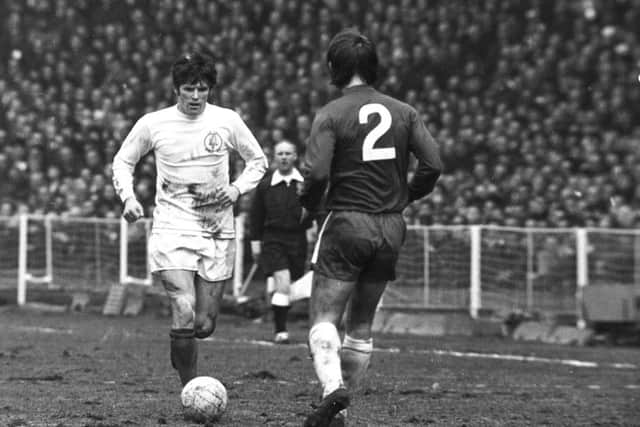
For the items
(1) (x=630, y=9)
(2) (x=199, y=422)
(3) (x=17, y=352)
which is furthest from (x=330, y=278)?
(1) (x=630, y=9)

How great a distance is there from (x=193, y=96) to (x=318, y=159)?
169cm

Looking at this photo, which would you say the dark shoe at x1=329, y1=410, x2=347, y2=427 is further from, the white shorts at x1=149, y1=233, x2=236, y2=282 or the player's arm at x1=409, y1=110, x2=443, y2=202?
the white shorts at x1=149, y1=233, x2=236, y2=282

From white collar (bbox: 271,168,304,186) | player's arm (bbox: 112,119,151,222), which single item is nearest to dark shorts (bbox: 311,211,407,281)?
player's arm (bbox: 112,119,151,222)

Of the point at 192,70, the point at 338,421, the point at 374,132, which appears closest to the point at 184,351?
the point at 192,70

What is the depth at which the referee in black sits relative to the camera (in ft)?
49.3

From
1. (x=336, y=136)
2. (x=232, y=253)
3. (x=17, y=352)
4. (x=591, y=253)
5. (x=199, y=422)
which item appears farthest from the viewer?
(x=591, y=253)

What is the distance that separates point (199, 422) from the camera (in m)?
7.56

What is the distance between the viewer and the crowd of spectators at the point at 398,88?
1995 centimetres

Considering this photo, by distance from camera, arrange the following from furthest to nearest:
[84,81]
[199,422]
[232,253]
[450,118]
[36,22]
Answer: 1. [36,22]
2. [84,81]
3. [450,118]
4. [232,253]
5. [199,422]

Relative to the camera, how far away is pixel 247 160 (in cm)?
871

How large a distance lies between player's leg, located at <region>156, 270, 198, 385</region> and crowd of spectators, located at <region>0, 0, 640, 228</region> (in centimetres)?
1160

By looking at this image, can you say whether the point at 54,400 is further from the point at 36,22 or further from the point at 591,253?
the point at 36,22

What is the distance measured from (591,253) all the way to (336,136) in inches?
473

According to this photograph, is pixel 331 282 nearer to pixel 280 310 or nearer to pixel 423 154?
pixel 423 154
